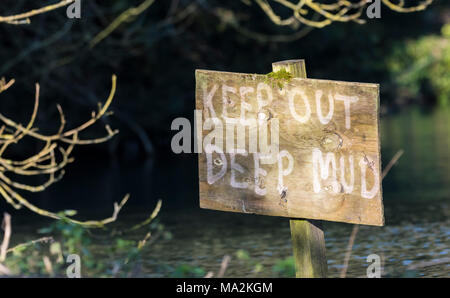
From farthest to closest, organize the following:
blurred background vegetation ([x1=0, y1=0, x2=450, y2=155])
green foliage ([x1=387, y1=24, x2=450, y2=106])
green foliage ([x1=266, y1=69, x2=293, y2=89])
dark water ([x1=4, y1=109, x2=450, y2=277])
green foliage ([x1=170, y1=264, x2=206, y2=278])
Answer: green foliage ([x1=387, y1=24, x2=450, y2=106]) → blurred background vegetation ([x1=0, y1=0, x2=450, y2=155]) → dark water ([x1=4, y1=109, x2=450, y2=277]) → green foliage ([x1=170, y1=264, x2=206, y2=278]) → green foliage ([x1=266, y1=69, x2=293, y2=89])

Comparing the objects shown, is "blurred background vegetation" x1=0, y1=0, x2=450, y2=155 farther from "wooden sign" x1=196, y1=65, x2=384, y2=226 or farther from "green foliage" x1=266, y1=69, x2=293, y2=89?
"green foliage" x1=266, y1=69, x2=293, y2=89

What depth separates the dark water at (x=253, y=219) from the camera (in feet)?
35.4

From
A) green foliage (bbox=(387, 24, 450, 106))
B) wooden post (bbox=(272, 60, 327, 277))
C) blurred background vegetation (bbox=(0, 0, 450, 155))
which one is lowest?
wooden post (bbox=(272, 60, 327, 277))

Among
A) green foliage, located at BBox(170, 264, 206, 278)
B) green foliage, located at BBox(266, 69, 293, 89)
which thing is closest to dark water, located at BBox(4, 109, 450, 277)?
green foliage, located at BBox(170, 264, 206, 278)

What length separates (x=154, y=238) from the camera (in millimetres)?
12430

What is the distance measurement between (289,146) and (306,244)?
60 centimetres

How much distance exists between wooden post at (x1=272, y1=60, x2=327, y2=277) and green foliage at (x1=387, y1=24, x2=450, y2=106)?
126ft

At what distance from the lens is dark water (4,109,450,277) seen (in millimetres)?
10781

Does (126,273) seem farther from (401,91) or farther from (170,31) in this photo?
(401,91)

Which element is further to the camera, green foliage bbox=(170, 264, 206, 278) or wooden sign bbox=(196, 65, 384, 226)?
green foliage bbox=(170, 264, 206, 278)

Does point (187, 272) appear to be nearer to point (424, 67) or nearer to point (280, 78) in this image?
point (280, 78)

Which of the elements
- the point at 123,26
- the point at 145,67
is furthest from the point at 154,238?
the point at 145,67

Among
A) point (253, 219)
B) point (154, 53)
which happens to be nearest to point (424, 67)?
point (154, 53)

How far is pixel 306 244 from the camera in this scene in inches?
256
